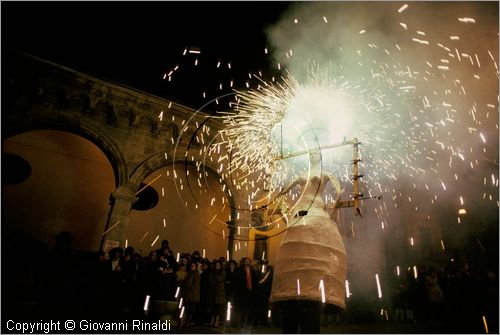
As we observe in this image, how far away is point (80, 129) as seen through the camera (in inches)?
400

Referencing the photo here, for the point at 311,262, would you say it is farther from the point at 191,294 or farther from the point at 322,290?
the point at 191,294

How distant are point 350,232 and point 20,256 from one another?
461 inches

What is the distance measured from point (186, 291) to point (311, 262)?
5519 millimetres

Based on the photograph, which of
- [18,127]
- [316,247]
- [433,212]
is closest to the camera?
[316,247]

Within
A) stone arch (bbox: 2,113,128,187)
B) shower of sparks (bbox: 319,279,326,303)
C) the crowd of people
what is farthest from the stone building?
shower of sparks (bbox: 319,279,326,303)

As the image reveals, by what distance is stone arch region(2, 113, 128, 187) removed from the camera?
9383 mm

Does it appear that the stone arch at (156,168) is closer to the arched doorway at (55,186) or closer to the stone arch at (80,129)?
the stone arch at (80,129)

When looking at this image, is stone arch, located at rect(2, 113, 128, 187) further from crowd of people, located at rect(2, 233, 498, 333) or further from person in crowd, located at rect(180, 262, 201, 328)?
person in crowd, located at rect(180, 262, 201, 328)

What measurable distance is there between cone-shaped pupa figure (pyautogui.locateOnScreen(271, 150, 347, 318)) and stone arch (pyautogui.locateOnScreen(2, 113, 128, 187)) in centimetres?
847

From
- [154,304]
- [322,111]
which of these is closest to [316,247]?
[322,111]

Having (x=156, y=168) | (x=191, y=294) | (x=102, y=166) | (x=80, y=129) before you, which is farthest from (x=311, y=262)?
(x=102, y=166)

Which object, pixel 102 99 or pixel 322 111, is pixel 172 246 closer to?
pixel 102 99

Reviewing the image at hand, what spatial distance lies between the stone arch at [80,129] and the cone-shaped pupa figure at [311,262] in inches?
333

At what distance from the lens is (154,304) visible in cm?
677
